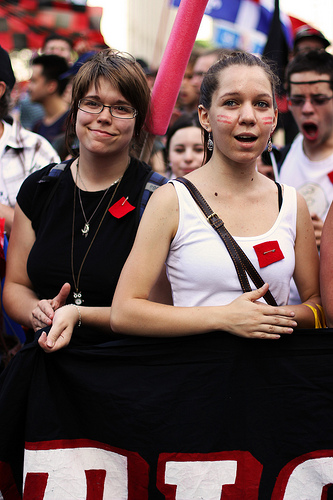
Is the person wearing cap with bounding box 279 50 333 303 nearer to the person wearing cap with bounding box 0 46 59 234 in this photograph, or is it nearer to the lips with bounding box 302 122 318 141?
the lips with bounding box 302 122 318 141

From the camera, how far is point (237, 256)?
8.01ft

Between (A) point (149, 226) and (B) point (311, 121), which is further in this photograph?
(B) point (311, 121)

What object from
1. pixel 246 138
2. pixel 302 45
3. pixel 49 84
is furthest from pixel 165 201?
pixel 49 84

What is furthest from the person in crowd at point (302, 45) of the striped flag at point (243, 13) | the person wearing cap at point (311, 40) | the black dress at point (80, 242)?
the black dress at point (80, 242)

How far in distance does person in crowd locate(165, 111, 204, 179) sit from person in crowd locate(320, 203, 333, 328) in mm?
1933

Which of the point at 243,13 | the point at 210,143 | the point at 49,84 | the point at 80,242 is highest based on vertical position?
the point at 243,13

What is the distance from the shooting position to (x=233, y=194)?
2.62 metres

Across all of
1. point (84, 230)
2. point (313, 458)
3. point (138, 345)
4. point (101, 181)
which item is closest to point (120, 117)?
point (101, 181)

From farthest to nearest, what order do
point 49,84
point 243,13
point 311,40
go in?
point 243,13
point 49,84
point 311,40

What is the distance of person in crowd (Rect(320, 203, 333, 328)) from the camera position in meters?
2.54

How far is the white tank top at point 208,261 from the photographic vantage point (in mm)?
2453

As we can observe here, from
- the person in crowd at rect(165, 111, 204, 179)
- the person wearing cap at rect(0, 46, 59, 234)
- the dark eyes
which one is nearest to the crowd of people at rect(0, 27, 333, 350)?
the dark eyes

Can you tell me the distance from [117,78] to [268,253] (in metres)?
1.05

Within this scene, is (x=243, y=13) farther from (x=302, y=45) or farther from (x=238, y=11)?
(x=302, y=45)
